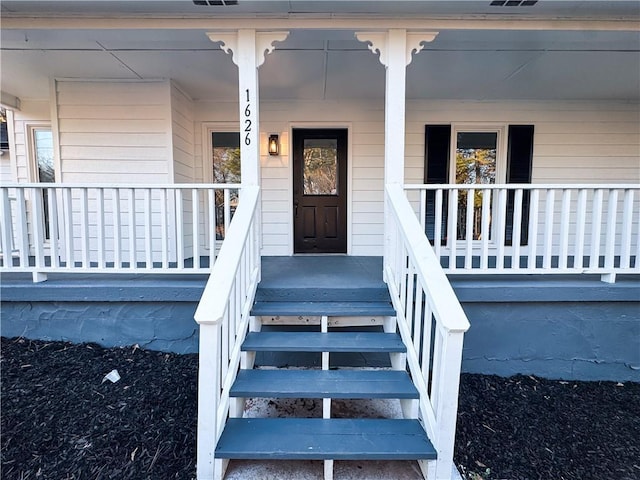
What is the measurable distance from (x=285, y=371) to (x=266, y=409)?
38 centimetres

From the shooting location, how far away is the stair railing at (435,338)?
1682 millimetres

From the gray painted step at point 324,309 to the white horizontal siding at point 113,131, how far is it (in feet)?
8.52

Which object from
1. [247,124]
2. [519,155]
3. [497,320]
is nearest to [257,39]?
[247,124]

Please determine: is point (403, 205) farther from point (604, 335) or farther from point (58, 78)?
point (58, 78)

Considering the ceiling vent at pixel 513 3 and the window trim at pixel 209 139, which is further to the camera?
the window trim at pixel 209 139

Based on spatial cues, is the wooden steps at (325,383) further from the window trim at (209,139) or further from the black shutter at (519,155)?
the black shutter at (519,155)

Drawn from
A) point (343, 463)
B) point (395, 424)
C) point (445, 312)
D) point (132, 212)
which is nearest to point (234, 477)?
point (343, 463)

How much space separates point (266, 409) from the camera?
2367 millimetres

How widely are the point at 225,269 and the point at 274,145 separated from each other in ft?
10.4

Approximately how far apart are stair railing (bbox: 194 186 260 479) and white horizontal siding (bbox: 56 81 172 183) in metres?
2.44

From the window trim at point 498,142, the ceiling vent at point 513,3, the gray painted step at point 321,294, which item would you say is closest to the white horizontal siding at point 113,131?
the gray painted step at point 321,294

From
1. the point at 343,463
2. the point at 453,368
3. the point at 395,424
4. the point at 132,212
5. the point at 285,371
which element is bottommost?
the point at 343,463

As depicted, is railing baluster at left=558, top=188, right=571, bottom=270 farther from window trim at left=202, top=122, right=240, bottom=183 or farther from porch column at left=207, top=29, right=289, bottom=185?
window trim at left=202, top=122, right=240, bottom=183

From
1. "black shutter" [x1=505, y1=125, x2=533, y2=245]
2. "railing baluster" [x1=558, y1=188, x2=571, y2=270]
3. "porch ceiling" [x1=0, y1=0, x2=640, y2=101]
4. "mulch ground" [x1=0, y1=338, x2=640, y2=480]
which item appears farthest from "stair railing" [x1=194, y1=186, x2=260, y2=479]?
"black shutter" [x1=505, y1=125, x2=533, y2=245]
